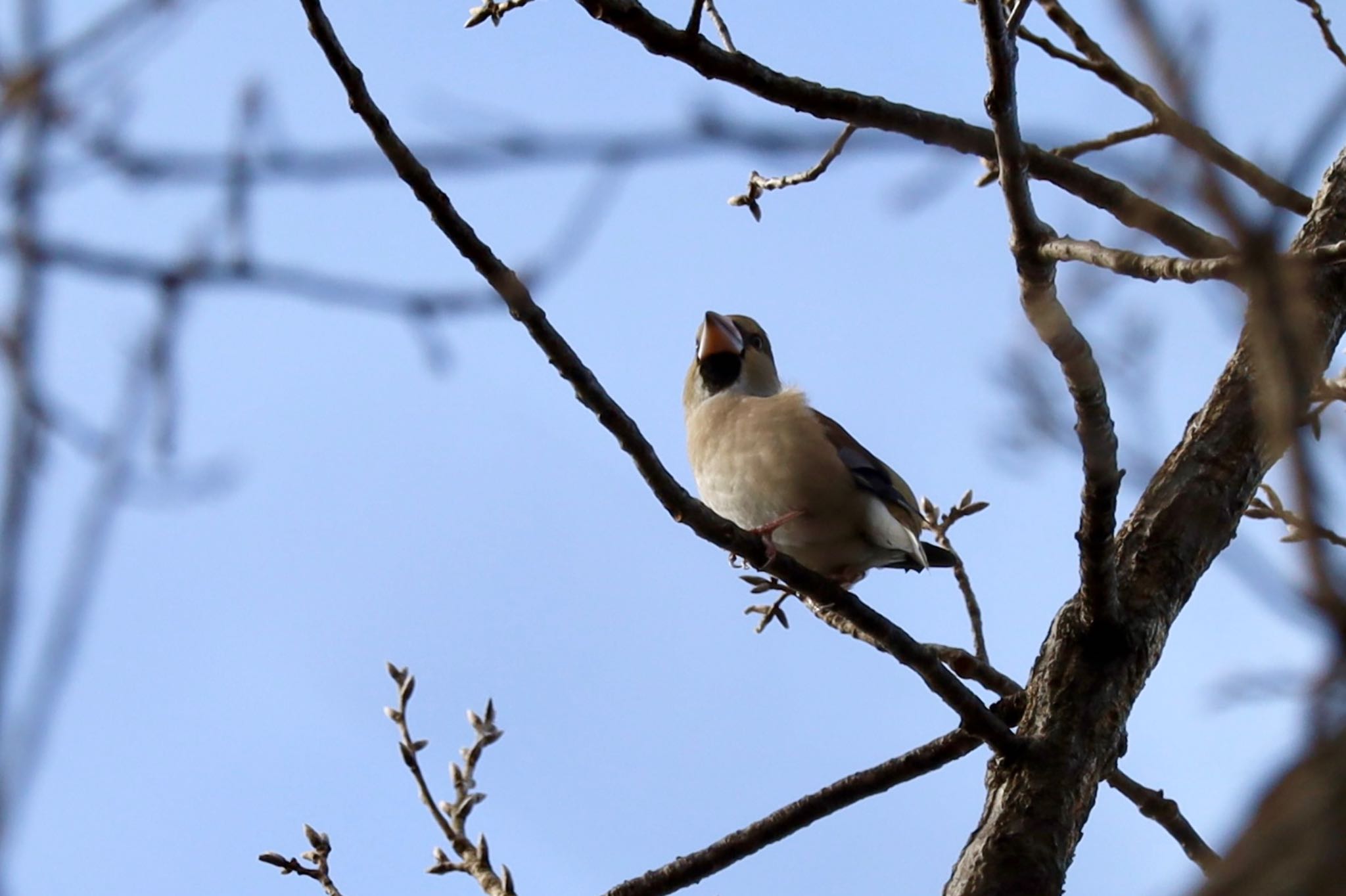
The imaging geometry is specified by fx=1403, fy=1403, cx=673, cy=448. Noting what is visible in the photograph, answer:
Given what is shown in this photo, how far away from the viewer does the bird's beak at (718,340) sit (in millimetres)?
6070

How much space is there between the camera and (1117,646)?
3.19 metres

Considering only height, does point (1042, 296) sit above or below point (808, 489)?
below

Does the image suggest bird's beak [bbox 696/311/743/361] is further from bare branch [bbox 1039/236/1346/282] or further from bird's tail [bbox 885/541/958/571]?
bare branch [bbox 1039/236/1346/282]

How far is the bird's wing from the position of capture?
5070mm

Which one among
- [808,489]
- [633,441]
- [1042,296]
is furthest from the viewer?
[808,489]

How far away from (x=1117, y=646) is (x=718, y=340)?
313cm

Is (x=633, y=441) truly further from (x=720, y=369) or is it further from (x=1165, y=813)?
(x=720, y=369)

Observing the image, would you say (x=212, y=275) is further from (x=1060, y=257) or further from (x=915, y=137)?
(x=915, y=137)

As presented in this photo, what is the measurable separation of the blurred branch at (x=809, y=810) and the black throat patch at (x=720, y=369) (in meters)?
2.96

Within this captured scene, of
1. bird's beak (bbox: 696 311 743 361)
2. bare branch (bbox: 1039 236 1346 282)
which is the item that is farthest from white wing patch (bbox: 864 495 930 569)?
bare branch (bbox: 1039 236 1346 282)

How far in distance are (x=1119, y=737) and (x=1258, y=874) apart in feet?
8.04

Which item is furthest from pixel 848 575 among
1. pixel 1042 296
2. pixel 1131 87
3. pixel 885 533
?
pixel 1042 296

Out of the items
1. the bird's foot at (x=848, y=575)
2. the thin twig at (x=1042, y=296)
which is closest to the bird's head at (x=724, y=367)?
the bird's foot at (x=848, y=575)

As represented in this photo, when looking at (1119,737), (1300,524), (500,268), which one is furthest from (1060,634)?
(1300,524)
